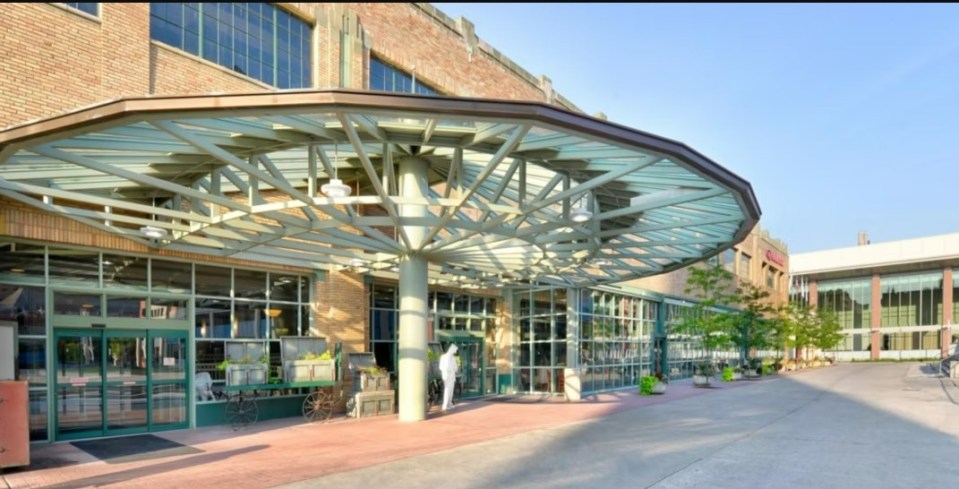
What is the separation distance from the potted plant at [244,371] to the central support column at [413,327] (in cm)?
307

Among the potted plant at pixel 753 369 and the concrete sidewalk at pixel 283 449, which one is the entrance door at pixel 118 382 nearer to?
the concrete sidewalk at pixel 283 449

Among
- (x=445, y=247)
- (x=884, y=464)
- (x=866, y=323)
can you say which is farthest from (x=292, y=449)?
(x=866, y=323)

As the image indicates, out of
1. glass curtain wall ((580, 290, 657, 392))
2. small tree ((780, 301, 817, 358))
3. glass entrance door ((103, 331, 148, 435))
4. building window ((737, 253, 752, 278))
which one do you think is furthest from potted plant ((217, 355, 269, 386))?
building window ((737, 253, 752, 278))

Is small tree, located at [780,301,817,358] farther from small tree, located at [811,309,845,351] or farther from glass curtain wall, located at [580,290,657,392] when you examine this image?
glass curtain wall, located at [580,290,657,392]

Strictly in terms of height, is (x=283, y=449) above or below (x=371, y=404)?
above

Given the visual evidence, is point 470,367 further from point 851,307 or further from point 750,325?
point 851,307

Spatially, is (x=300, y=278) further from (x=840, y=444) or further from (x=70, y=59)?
(x=840, y=444)

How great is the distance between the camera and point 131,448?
11438 millimetres

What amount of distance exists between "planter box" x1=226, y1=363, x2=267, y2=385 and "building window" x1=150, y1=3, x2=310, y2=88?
667 centimetres

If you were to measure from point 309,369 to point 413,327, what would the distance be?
2.58 metres

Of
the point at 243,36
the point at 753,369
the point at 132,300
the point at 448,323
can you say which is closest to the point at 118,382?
the point at 132,300

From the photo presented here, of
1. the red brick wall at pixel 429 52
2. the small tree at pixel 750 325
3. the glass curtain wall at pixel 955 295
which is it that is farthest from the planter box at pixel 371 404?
the glass curtain wall at pixel 955 295

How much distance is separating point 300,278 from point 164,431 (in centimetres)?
470

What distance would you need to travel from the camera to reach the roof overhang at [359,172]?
24.9 feet
